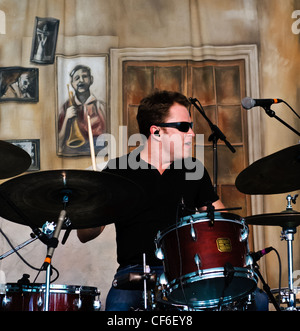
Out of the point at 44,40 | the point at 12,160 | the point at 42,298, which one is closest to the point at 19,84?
the point at 44,40

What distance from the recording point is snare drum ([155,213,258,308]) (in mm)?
2383

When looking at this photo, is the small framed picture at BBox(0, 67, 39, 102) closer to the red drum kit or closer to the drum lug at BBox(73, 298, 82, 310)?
the red drum kit

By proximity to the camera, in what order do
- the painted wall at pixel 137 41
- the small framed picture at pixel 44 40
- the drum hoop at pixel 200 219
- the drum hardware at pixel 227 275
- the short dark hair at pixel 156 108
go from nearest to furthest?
the drum hardware at pixel 227 275, the drum hoop at pixel 200 219, the short dark hair at pixel 156 108, the painted wall at pixel 137 41, the small framed picture at pixel 44 40

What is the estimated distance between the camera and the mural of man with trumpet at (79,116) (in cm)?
418

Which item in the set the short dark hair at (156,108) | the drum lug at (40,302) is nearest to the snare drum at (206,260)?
the drum lug at (40,302)

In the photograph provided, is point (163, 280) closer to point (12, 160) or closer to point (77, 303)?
point (77, 303)

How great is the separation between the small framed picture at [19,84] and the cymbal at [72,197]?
1819 millimetres

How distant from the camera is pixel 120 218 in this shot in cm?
264

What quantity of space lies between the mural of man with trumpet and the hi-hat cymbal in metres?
1.53

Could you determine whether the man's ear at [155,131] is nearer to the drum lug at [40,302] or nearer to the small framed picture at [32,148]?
the drum lug at [40,302]

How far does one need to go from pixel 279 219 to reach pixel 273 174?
0.35m

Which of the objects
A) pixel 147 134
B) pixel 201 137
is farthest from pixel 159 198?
pixel 201 137

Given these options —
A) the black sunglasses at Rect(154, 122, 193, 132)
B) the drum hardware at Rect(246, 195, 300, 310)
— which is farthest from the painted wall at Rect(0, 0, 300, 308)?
the black sunglasses at Rect(154, 122, 193, 132)

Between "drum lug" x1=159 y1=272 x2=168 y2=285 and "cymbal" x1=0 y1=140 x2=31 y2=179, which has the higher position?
"cymbal" x1=0 y1=140 x2=31 y2=179
